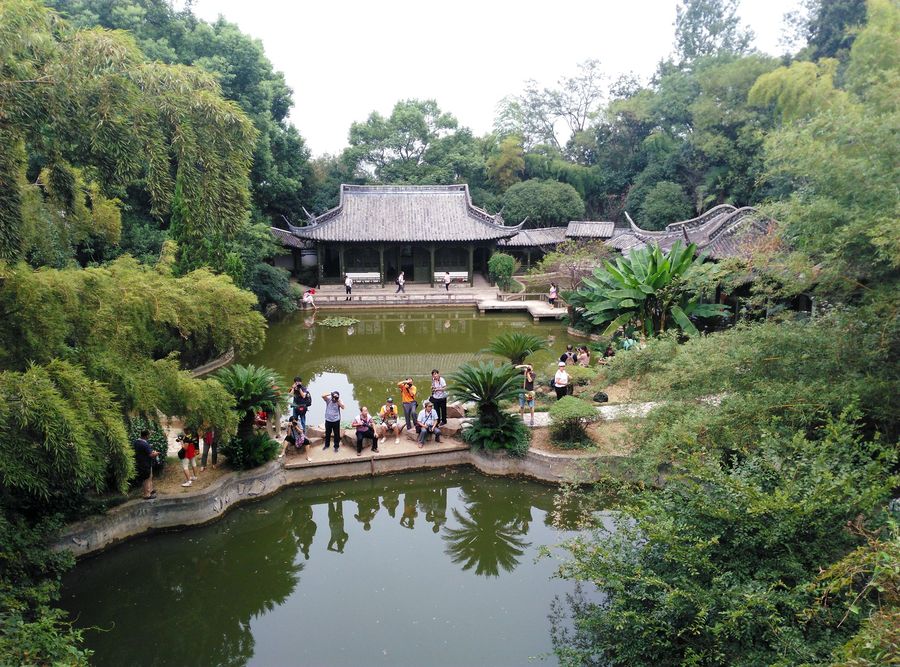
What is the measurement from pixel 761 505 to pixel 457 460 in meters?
5.59

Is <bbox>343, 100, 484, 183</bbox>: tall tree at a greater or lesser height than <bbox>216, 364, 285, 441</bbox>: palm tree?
greater

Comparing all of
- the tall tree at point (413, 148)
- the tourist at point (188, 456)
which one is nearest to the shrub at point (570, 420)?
the tourist at point (188, 456)

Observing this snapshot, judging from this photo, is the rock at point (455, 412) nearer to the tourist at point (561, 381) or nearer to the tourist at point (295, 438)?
the tourist at point (561, 381)

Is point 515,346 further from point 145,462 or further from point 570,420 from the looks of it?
point 145,462

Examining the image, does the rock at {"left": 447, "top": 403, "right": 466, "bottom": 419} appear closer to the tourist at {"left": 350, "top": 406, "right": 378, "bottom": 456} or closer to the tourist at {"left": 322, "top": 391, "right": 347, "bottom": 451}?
the tourist at {"left": 350, "top": 406, "right": 378, "bottom": 456}

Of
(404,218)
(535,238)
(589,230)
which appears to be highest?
(404,218)

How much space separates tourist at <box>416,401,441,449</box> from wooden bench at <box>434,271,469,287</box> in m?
16.2

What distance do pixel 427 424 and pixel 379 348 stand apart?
8.08 metres

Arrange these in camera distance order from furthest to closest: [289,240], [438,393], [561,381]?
[289,240] < [561,381] < [438,393]

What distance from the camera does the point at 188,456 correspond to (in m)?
7.67

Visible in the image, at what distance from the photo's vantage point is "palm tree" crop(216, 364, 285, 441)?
26.8 feet

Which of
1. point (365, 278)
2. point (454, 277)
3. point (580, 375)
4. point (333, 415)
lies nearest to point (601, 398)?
point (580, 375)

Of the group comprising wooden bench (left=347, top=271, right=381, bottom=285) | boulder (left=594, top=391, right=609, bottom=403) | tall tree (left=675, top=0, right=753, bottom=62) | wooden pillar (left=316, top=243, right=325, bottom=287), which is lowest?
boulder (left=594, top=391, right=609, bottom=403)

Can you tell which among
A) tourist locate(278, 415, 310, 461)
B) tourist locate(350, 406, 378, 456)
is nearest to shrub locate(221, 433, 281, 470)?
tourist locate(278, 415, 310, 461)
